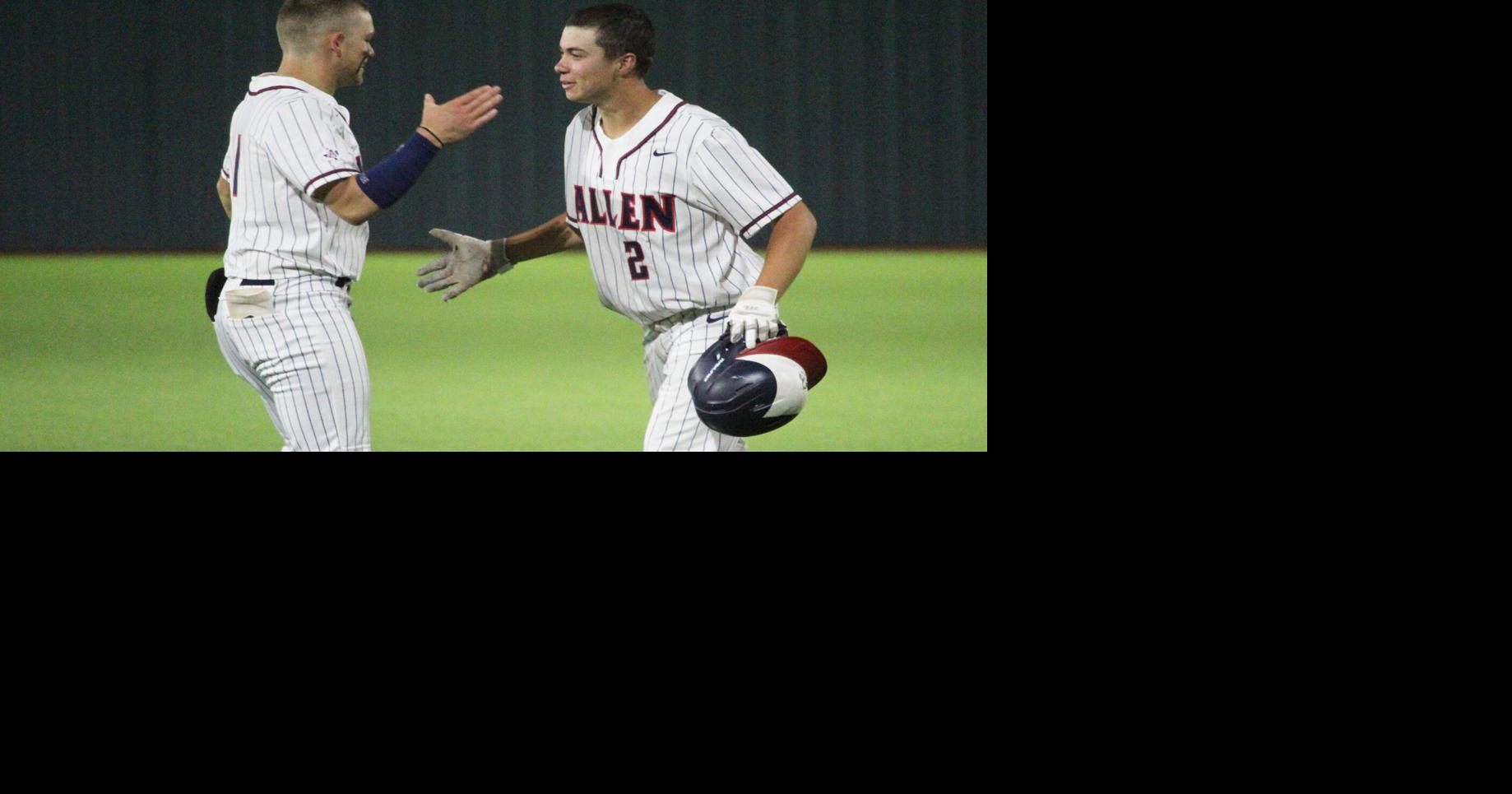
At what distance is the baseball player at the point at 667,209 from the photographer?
3.63 m

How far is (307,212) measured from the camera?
3.69 m

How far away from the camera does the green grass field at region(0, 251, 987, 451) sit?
6117mm

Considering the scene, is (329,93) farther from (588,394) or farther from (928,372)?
(928,372)

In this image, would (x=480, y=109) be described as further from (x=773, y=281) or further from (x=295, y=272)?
(x=773, y=281)

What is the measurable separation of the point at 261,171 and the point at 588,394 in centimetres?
356

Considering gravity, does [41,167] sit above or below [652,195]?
above

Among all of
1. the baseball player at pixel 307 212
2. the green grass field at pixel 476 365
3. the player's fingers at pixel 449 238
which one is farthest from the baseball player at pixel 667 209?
the green grass field at pixel 476 365

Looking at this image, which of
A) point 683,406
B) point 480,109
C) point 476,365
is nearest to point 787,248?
point 683,406

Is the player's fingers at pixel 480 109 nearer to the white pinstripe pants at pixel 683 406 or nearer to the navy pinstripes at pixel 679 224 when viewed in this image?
the navy pinstripes at pixel 679 224

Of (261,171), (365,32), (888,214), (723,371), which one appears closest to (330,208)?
(261,171)

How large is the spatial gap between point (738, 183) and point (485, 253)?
0.83 m

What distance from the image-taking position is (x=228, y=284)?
147 inches

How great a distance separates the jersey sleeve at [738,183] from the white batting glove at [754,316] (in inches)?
8.1

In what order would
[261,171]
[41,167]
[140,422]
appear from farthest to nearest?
[41,167] → [140,422] → [261,171]
